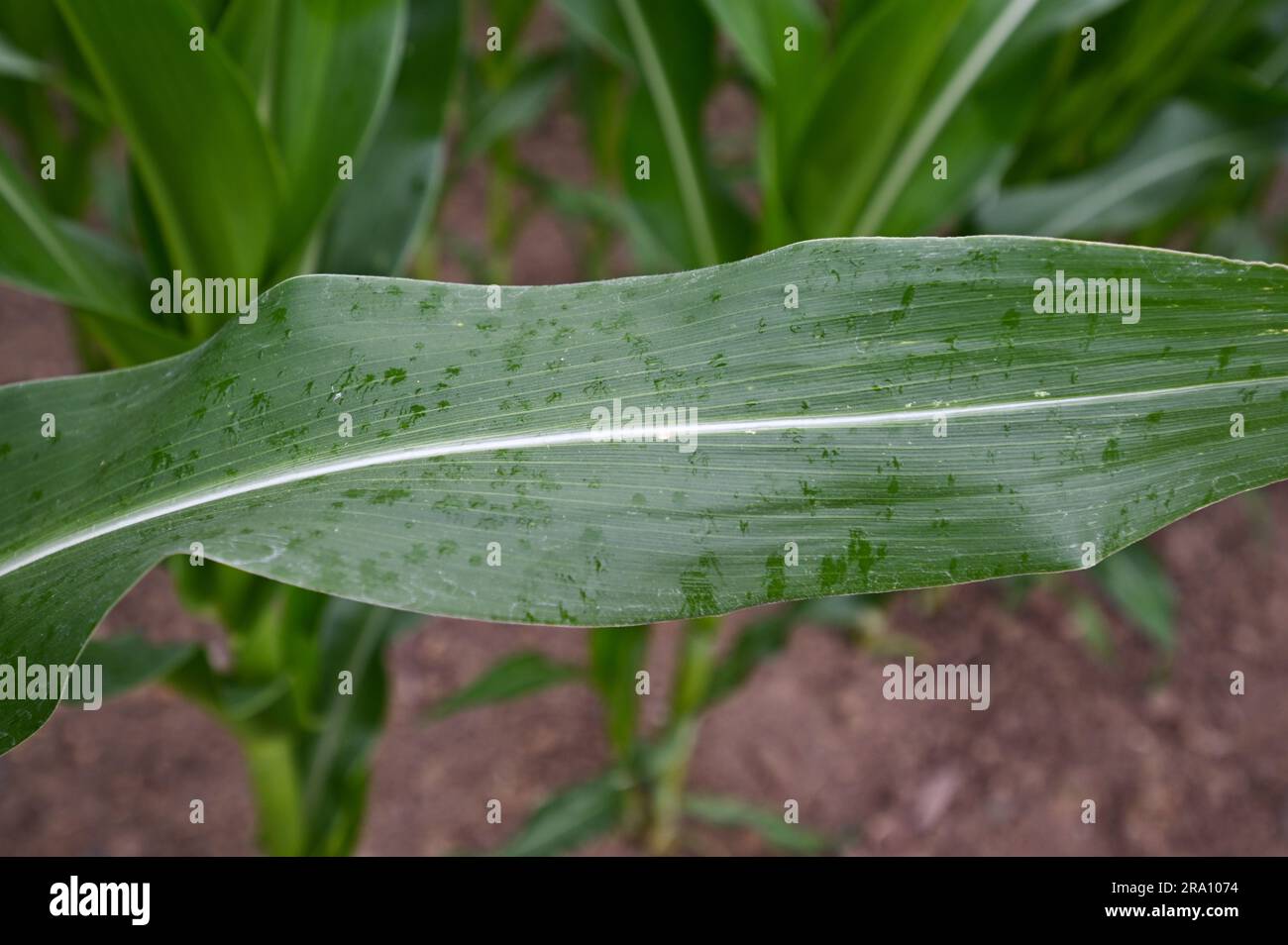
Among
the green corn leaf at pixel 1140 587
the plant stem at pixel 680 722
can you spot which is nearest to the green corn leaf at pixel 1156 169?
the green corn leaf at pixel 1140 587

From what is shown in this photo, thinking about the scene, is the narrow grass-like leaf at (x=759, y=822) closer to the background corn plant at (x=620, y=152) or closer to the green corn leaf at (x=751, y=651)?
the background corn plant at (x=620, y=152)

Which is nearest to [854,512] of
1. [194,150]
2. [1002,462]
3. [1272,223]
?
[1002,462]

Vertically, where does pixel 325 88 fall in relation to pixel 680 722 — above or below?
above

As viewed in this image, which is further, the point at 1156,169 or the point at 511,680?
the point at 511,680

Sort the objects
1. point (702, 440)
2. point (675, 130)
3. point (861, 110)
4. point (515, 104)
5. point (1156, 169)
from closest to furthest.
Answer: point (702, 440), point (861, 110), point (675, 130), point (1156, 169), point (515, 104)

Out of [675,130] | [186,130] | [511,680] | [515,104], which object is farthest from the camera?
[515,104]

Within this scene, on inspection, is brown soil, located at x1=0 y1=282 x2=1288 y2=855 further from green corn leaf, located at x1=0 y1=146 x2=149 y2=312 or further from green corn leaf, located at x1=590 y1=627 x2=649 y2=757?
green corn leaf, located at x1=0 y1=146 x2=149 y2=312

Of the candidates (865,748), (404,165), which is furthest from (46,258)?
(865,748)

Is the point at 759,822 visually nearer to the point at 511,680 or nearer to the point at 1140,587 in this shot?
the point at 511,680
